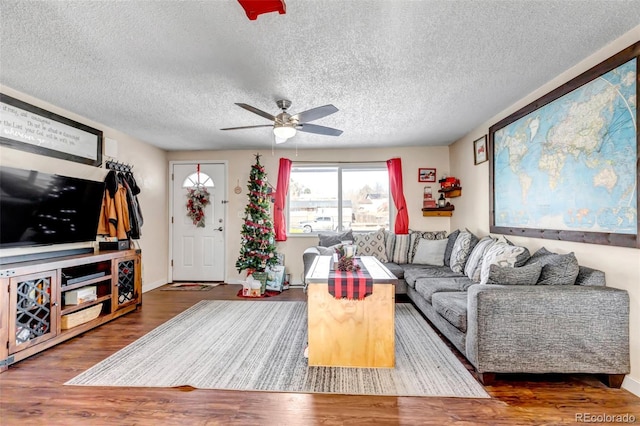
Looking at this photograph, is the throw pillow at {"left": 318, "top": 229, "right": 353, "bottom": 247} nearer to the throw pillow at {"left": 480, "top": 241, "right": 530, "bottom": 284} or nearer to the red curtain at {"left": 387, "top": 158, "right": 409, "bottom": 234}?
the red curtain at {"left": 387, "top": 158, "right": 409, "bottom": 234}

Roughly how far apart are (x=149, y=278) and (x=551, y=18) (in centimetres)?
555

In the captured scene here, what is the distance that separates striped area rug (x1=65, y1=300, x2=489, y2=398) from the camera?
2.01 meters

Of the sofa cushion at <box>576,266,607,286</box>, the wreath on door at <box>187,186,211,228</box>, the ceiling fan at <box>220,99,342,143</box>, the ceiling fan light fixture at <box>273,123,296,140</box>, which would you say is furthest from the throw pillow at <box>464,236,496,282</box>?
the wreath on door at <box>187,186,211,228</box>

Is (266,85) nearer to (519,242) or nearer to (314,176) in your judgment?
(314,176)

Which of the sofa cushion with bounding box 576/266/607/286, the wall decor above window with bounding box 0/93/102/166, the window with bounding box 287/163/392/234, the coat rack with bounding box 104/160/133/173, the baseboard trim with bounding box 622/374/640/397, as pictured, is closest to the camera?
the baseboard trim with bounding box 622/374/640/397

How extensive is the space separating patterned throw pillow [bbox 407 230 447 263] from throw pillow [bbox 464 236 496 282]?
108cm

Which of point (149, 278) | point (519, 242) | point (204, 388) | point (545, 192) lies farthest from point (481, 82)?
point (149, 278)

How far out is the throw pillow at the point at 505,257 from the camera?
2.54 metres

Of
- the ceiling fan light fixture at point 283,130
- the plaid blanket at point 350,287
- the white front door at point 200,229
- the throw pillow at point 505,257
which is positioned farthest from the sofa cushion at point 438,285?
the white front door at point 200,229

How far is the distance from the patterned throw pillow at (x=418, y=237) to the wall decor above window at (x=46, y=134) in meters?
4.44

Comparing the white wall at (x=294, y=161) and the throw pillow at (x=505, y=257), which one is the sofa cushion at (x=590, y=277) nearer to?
the throw pillow at (x=505, y=257)

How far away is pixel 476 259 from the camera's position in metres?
3.19

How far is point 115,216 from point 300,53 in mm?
3183

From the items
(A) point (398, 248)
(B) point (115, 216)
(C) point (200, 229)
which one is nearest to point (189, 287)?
(C) point (200, 229)
